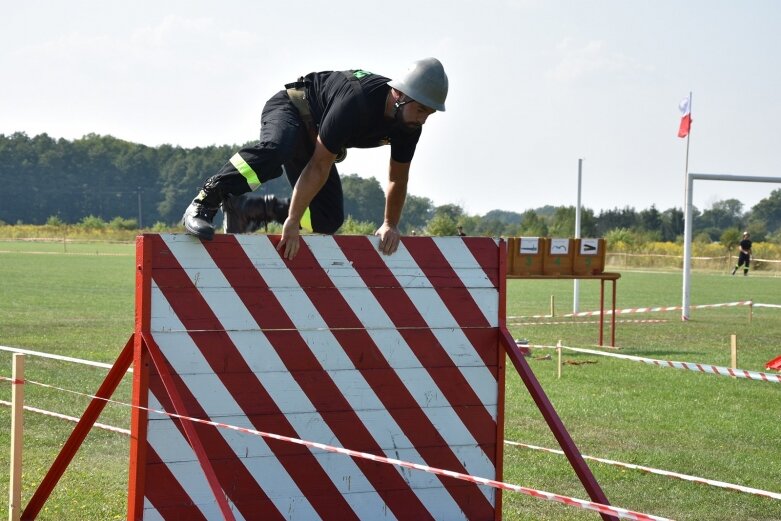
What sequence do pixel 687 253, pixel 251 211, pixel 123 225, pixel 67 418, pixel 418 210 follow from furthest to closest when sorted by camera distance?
1. pixel 418 210
2. pixel 123 225
3. pixel 687 253
4. pixel 67 418
5. pixel 251 211

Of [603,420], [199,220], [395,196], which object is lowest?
[603,420]

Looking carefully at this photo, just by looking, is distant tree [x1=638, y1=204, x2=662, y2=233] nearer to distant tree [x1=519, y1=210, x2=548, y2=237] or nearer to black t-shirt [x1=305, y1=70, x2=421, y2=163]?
distant tree [x1=519, y1=210, x2=548, y2=237]

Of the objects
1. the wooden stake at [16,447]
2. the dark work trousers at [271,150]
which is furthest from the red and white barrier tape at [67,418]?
the dark work trousers at [271,150]

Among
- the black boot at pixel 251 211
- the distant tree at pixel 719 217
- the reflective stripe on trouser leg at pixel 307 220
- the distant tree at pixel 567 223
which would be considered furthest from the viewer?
the distant tree at pixel 719 217

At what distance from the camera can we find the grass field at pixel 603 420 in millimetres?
6820

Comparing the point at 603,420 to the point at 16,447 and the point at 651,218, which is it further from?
the point at 651,218

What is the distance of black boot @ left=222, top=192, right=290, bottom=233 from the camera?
20.2ft

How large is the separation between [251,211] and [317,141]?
0.97 metres

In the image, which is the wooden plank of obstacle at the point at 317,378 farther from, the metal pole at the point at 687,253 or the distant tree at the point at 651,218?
the distant tree at the point at 651,218

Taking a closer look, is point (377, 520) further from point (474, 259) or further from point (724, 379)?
point (724, 379)

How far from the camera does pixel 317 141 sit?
548cm

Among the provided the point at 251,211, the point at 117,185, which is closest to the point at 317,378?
the point at 251,211

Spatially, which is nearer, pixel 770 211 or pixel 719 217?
pixel 770 211

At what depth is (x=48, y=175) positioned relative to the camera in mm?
136125
